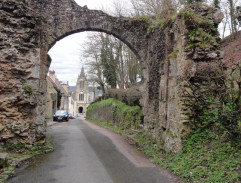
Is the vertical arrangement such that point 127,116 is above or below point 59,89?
below

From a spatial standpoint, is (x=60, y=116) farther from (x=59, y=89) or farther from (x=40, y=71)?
(x=40, y=71)

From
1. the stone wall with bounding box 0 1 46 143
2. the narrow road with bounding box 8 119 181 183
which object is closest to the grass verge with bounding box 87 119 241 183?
the narrow road with bounding box 8 119 181 183

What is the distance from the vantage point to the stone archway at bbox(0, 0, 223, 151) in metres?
6.65

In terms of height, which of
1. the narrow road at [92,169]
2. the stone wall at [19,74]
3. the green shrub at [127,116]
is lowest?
the narrow road at [92,169]

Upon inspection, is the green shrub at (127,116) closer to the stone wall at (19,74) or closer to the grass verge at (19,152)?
the grass verge at (19,152)

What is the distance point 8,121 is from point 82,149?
105 inches

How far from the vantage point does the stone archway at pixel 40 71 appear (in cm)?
665

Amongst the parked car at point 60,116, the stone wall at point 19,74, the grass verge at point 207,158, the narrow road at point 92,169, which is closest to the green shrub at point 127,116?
the narrow road at point 92,169

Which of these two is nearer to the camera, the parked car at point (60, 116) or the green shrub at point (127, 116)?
the green shrub at point (127, 116)

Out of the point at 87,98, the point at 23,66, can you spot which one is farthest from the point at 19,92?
the point at 87,98

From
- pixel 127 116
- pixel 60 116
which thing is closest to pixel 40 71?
pixel 127 116

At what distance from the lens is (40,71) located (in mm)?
8438

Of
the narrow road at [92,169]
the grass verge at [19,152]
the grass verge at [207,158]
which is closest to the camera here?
the grass verge at [207,158]

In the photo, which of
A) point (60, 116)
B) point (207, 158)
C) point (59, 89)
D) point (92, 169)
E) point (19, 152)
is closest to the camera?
point (207, 158)
